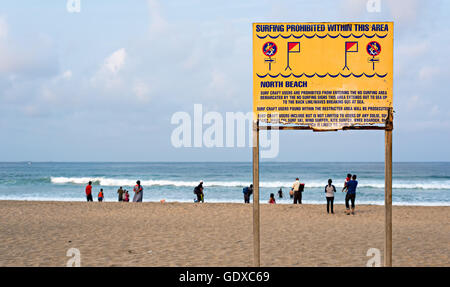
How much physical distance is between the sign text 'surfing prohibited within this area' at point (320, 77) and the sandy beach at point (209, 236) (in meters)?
3.98

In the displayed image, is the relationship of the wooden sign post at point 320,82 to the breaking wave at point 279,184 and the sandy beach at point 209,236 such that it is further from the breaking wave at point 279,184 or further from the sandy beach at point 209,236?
the breaking wave at point 279,184

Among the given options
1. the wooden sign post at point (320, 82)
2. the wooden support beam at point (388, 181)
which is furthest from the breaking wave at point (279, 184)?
the wooden sign post at point (320, 82)

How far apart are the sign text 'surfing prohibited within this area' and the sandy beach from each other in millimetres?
3981

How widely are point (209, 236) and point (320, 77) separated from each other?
7481 mm

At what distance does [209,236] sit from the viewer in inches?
467

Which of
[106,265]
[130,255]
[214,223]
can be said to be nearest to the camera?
[106,265]

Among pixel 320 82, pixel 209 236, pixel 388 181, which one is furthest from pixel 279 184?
pixel 320 82

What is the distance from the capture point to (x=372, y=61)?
546cm

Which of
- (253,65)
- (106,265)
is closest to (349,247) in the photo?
(106,265)

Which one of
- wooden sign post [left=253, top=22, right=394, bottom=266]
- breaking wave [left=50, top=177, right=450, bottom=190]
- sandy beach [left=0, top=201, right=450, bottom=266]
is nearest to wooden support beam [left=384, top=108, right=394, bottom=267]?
wooden sign post [left=253, top=22, right=394, bottom=266]

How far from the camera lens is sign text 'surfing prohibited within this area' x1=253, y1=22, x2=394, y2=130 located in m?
5.46
